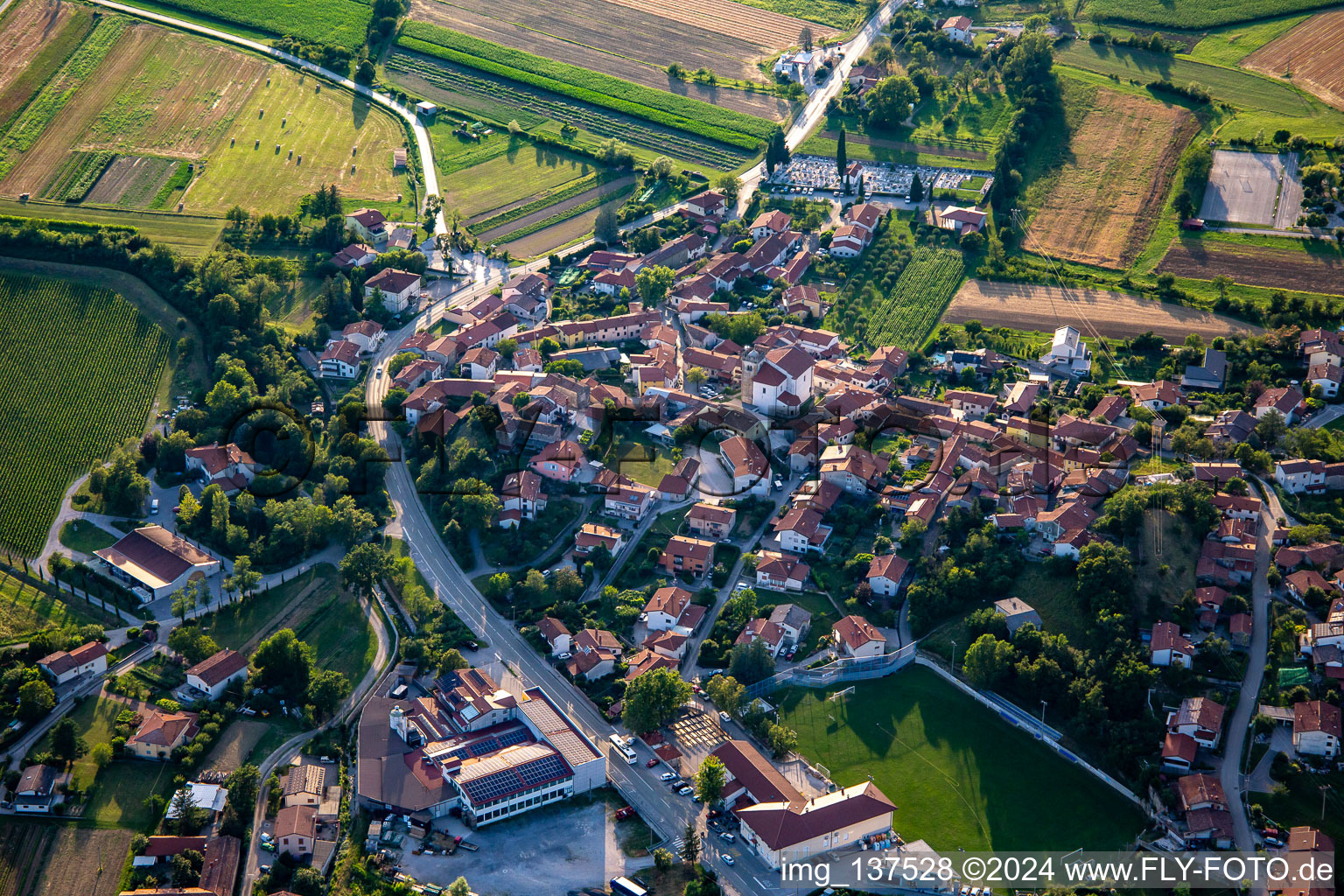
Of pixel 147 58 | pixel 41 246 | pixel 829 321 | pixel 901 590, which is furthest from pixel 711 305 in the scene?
pixel 147 58

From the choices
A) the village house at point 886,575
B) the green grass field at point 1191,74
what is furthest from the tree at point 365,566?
the green grass field at point 1191,74

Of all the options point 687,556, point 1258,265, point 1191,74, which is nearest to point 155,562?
point 687,556

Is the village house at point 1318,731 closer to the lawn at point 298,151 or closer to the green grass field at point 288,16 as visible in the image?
the lawn at point 298,151

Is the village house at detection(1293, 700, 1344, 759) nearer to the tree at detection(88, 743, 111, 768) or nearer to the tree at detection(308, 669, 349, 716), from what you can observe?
the tree at detection(308, 669, 349, 716)

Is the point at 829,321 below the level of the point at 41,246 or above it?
above

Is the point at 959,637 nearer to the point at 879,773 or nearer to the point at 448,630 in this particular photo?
the point at 879,773

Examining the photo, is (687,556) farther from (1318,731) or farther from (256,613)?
(1318,731)
